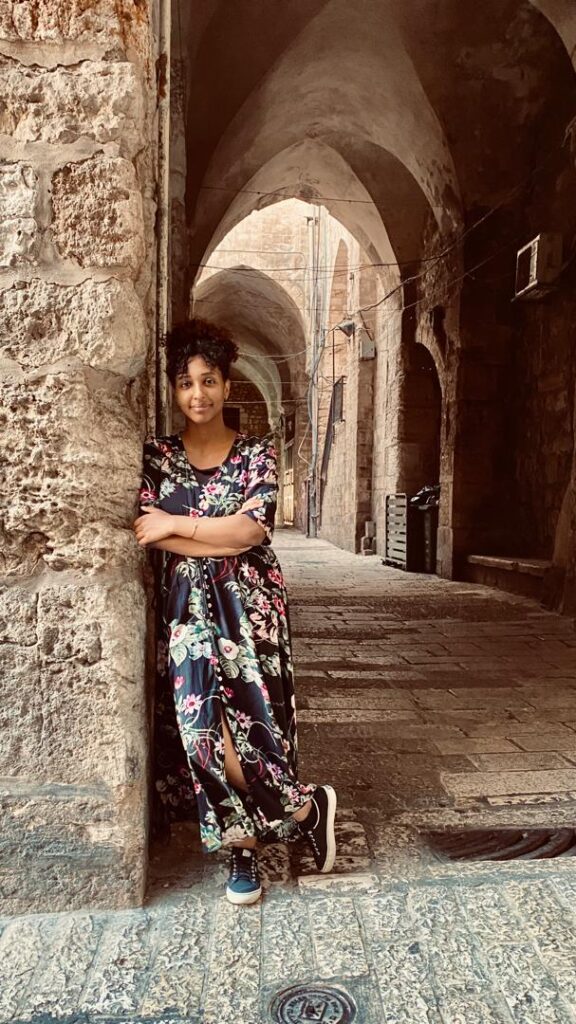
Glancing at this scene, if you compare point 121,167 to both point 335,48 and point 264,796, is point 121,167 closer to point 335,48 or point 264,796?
point 264,796

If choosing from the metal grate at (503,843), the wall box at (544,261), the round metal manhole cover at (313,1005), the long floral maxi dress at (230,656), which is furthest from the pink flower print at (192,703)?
the wall box at (544,261)

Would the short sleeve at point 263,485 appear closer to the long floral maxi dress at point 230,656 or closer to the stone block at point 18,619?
the long floral maxi dress at point 230,656

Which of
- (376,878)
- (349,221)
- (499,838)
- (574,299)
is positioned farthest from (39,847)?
(349,221)

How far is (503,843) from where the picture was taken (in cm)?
208

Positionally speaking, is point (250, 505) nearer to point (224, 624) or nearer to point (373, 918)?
point (224, 624)

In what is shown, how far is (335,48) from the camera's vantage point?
7.75 metres

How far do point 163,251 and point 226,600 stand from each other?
993mm

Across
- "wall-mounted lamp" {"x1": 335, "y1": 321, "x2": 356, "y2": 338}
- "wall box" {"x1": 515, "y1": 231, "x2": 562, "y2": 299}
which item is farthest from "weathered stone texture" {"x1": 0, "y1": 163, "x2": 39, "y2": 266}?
"wall-mounted lamp" {"x1": 335, "y1": 321, "x2": 356, "y2": 338}

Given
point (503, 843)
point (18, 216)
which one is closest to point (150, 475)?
point (18, 216)

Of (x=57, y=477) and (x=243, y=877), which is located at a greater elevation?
(x=57, y=477)

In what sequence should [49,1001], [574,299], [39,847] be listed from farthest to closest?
1. [574,299]
2. [39,847]
3. [49,1001]

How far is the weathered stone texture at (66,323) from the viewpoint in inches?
67.3

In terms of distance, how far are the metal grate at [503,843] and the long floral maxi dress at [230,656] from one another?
1.53ft

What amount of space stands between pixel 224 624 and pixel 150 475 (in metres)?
0.43
